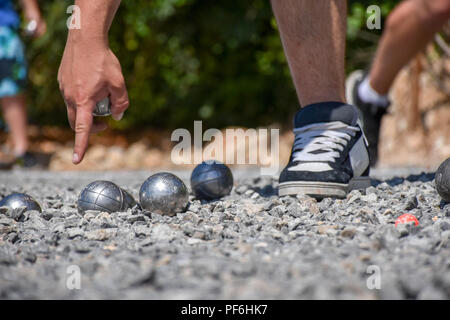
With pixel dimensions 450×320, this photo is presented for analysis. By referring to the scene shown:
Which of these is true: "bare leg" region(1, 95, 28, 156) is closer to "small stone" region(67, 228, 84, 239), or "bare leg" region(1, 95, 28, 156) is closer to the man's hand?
the man's hand

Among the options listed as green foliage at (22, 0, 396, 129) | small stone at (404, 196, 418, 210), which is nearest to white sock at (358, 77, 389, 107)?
small stone at (404, 196, 418, 210)

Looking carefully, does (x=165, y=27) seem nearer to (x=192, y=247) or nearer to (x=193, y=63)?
(x=193, y=63)

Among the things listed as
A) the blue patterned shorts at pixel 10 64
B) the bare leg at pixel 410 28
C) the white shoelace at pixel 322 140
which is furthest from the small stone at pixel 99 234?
the blue patterned shorts at pixel 10 64

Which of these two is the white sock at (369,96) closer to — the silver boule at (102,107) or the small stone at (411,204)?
the small stone at (411,204)

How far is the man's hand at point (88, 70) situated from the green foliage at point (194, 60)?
16.7 feet

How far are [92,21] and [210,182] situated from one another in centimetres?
94

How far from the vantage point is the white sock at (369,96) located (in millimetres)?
3548

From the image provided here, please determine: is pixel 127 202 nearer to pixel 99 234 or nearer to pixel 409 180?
pixel 99 234

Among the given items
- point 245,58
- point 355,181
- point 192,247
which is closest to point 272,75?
point 245,58

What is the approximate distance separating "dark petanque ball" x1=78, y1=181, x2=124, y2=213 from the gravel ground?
7 centimetres

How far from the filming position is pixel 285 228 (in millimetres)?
1921

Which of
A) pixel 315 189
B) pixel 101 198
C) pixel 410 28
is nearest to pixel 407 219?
pixel 315 189

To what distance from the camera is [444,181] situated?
84.4 inches

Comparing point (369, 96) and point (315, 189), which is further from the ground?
point (369, 96)
